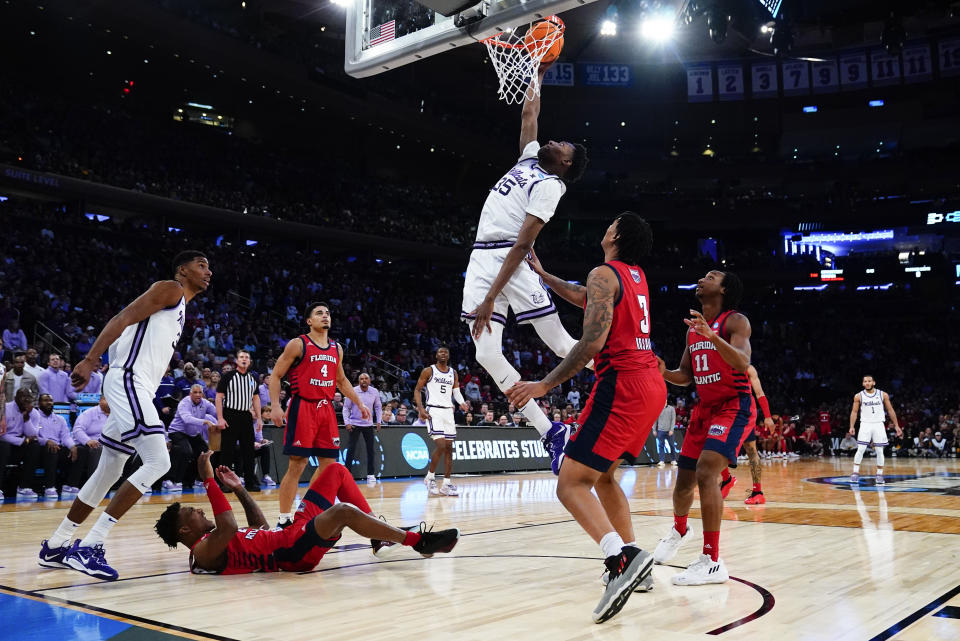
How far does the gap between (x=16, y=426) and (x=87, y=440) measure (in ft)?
3.03

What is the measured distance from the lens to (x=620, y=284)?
14.1 feet

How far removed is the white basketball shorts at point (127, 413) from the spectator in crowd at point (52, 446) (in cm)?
617

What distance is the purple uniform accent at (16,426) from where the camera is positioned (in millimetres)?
10000

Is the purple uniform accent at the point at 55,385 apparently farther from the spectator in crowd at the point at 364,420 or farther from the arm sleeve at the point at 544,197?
the arm sleeve at the point at 544,197

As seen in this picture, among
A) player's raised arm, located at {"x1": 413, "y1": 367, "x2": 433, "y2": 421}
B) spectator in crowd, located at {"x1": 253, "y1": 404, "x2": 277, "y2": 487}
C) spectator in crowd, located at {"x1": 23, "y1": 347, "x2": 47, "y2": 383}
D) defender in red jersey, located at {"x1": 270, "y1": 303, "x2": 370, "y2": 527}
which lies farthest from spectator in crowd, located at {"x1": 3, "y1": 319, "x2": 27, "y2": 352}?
defender in red jersey, located at {"x1": 270, "y1": 303, "x2": 370, "y2": 527}

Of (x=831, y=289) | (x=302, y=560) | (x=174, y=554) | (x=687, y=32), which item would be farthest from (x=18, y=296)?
(x=831, y=289)

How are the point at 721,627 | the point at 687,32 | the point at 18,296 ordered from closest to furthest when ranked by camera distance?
the point at 721,627 < the point at 18,296 < the point at 687,32

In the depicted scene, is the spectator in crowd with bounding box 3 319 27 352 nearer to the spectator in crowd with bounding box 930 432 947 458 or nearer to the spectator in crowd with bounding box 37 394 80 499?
the spectator in crowd with bounding box 37 394 80 499

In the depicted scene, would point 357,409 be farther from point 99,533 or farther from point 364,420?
point 99,533

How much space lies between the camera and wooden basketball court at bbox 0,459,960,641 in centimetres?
352

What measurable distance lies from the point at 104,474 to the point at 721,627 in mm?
3881

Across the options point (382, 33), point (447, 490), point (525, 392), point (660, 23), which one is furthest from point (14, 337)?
point (660, 23)

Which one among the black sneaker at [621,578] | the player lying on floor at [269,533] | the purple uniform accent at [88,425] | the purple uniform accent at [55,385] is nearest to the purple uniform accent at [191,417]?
the purple uniform accent at [88,425]

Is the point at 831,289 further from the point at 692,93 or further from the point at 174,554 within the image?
the point at 174,554
